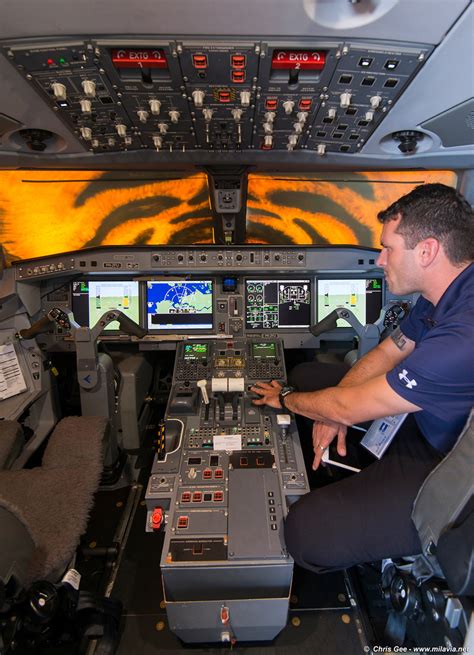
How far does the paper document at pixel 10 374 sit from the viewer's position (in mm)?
2406

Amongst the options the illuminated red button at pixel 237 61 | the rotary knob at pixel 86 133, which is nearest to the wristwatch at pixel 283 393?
the illuminated red button at pixel 237 61

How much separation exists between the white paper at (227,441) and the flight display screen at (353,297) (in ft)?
3.75

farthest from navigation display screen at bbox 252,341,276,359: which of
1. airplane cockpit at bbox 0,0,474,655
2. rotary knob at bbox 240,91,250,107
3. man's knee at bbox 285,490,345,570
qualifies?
rotary knob at bbox 240,91,250,107

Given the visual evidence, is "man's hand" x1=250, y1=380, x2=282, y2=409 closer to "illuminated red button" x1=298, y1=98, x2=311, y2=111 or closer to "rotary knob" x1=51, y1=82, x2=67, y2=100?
"illuminated red button" x1=298, y1=98, x2=311, y2=111

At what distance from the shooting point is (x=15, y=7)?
3.52ft

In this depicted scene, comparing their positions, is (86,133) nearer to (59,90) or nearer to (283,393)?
(59,90)

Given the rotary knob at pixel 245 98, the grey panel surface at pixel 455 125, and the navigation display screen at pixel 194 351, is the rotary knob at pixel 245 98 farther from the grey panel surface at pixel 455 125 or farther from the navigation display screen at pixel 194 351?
the navigation display screen at pixel 194 351

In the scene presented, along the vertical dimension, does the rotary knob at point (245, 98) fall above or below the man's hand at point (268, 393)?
above

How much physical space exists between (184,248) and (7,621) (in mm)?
1962

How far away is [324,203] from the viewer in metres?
3.19

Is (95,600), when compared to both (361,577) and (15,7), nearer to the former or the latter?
(361,577)

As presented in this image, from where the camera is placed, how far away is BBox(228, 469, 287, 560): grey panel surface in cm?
131

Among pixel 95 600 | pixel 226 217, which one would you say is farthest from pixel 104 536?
pixel 226 217

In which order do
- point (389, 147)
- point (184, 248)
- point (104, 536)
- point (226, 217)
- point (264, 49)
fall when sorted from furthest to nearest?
point (226, 217) < point (184, 248) < point (389, 147) < point (104, 536) < point (264, 49)
